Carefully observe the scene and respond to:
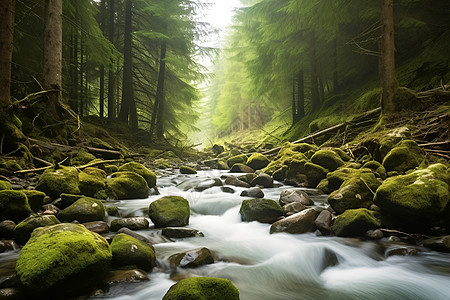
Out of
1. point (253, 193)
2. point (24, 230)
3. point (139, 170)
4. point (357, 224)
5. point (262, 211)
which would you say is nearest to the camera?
point (24, 230)

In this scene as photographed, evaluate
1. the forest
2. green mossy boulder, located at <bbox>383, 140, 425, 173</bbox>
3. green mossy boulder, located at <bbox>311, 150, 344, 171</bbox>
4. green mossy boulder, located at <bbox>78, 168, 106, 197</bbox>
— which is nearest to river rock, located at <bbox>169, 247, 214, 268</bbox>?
the forest

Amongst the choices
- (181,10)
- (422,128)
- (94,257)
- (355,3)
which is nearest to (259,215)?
(94,257)

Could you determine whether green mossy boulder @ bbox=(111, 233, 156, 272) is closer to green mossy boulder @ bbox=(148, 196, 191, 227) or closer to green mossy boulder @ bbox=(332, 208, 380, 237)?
green mossy boulder @ bbox=(148, 196, 191, 227)

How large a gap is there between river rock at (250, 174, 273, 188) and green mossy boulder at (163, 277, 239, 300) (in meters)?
5.83

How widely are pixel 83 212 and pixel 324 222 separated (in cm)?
394

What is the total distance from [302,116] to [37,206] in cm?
1558

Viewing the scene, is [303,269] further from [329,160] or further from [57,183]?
[57,183]

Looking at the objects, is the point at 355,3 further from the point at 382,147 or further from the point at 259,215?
the point at 259,215

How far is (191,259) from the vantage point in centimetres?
329

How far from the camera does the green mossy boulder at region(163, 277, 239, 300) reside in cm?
194

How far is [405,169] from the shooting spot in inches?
210

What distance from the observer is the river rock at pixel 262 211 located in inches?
194

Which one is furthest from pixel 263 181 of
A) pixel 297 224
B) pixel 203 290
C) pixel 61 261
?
pixel 61 261

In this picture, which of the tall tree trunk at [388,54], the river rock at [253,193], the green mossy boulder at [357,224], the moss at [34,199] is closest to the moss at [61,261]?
the moss at [34,199]
